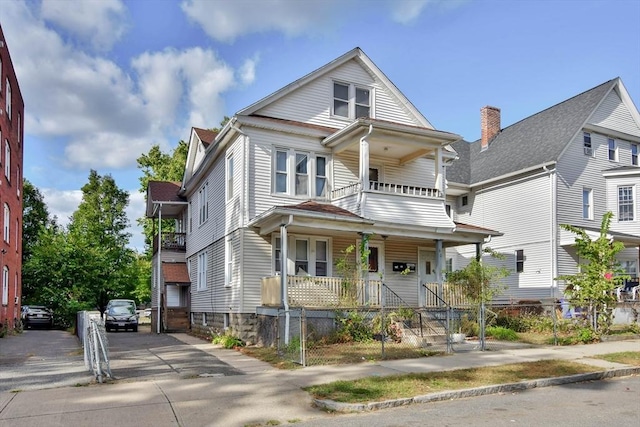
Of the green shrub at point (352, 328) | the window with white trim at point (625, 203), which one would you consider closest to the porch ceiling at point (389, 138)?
the green shrub at point (352, 328)

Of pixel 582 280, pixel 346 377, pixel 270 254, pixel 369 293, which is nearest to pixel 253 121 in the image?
pixel 270 254

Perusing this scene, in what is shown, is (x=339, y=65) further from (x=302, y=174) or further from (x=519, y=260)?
(x=519, y=260)

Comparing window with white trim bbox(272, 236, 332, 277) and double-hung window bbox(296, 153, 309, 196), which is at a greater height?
double-hung window bbox(296, 153, 309, 196)

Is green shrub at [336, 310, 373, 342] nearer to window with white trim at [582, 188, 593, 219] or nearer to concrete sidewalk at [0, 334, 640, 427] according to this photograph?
concrete sidewalk at [0, 334, 640, 427]

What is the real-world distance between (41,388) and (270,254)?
933 centimetres

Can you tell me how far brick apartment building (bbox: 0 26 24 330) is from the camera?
2525 centimetres

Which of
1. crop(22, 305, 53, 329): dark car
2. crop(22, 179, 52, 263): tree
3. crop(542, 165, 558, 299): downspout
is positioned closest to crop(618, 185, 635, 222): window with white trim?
crop(542, 165, 558, 299): downspout

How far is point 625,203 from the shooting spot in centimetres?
2742

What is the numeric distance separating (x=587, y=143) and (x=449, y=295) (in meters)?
13.4

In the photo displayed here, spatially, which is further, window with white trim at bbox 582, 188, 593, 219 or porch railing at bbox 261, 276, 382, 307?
window with white trim at bbox 582, 188, 593, 219

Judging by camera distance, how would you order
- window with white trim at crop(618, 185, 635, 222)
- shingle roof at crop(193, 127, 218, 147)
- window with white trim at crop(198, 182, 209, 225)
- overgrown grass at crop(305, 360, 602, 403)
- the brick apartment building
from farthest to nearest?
1. window with white trim at crop(618, 185, 635, 222)
2. the brick apartment building
3. shingle roof at crop(193, 127, 218, 147)
4. window with white trim at crop(198, 182, 209, 225)
5. overgrown grass at crop(305, 360, 602, 403)

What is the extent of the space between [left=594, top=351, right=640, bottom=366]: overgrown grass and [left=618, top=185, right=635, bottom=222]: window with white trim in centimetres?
1536

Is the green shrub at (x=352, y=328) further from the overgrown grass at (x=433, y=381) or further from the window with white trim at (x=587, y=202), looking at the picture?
the window with white trim at (x=587, y=202)

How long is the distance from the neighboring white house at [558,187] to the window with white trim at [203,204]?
1225cm
